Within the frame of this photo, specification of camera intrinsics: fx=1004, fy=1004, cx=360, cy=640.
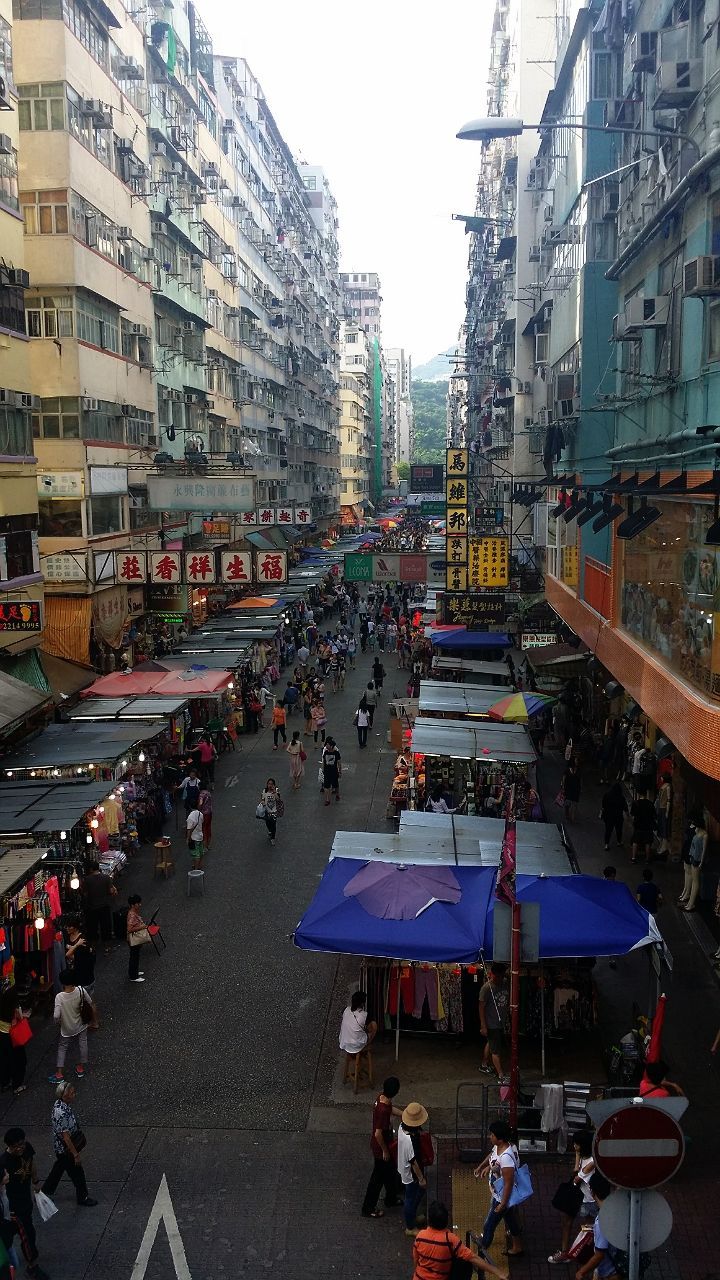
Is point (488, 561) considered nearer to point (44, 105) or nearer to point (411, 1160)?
point (44, 105)

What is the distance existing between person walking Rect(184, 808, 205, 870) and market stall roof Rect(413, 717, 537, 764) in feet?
13.2

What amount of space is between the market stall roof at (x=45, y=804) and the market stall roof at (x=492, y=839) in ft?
14.4

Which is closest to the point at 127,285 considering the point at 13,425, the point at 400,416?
the point at 13,425

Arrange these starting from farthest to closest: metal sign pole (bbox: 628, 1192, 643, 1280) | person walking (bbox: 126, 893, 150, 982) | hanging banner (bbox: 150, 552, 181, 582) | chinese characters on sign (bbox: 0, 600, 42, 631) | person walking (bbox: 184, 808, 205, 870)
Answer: hanging banner (bbox: 150, 552, 181, 582), chinese characters on sign (bbox: 0, 600, 42, 631), person walking (bbox: 184, 808, 205, 870), person walking (bbox: 126, 893, 150, 982), metal sign pole (bbox: 628, 1192, 643, 1280)

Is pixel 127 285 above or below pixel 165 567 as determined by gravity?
above

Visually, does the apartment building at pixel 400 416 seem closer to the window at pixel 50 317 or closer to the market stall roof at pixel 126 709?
the window at pixel 50 317

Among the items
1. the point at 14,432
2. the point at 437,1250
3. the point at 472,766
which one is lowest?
the point at 472,766

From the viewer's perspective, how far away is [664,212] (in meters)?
13.5

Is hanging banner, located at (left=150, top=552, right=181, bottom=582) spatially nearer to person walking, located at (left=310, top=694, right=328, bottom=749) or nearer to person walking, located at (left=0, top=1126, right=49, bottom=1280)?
person walking, located at (left=310, top=694, right=328, bottom=749)

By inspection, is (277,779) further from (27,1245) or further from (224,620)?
(27,1245)

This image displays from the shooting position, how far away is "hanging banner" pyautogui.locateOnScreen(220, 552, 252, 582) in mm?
24922

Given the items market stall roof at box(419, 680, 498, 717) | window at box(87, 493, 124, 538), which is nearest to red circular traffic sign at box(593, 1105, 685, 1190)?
market stall roof at box(419, 680, 498, 717)

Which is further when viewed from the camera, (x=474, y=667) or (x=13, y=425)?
(x=474, y=667)

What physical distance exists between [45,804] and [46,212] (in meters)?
18.3
